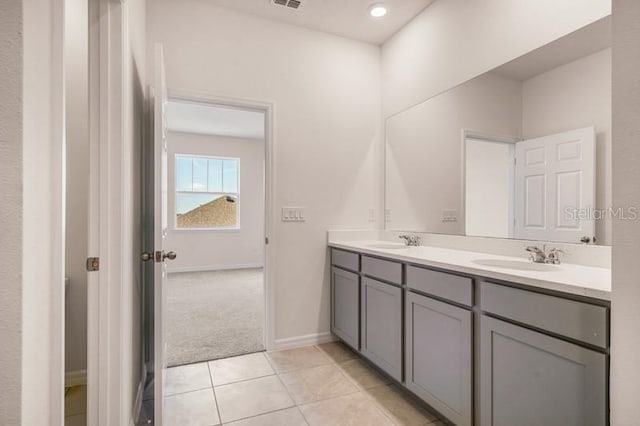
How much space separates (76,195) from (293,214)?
1.55 m

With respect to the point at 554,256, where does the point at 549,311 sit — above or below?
below

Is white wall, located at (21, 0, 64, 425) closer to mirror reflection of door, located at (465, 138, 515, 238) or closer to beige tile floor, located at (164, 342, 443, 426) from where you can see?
beige tile floor, located at (164, 342, 443, 426)

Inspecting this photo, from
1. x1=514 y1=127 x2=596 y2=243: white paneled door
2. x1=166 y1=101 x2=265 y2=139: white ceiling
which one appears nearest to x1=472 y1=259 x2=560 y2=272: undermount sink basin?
x1=514 y1=127 x2=596 y2=243: white paneled door

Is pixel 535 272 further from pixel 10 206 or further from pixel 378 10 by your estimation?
pixel 378 10

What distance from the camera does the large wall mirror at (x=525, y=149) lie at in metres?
1.55

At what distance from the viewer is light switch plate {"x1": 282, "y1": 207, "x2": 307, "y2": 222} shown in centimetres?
279

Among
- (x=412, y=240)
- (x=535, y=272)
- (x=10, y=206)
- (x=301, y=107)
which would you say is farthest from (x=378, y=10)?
(x=10, y=206)

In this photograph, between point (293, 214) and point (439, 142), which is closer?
point (439, 142)

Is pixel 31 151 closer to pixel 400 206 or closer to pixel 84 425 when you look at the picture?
pixel 84 425

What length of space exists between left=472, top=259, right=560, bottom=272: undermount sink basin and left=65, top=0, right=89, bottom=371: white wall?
2.54 m

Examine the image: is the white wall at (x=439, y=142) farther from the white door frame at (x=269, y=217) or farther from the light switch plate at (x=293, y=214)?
the white door frame at (x=269, y=217)

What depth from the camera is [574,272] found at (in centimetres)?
141

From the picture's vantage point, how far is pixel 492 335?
1.42m

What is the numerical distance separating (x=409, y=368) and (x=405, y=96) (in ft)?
7.10
